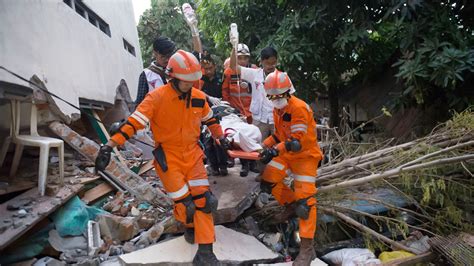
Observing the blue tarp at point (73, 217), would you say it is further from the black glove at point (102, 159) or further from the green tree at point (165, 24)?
the green tree at point (165, 24)

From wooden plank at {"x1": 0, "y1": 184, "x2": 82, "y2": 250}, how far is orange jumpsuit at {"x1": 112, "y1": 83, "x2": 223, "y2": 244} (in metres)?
1.06

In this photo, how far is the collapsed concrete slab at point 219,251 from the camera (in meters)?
2.94

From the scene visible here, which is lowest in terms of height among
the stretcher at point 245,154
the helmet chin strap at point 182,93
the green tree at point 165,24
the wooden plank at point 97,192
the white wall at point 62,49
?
the wooden plank at point 97,192

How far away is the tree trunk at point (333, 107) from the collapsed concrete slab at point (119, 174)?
16.4 feet

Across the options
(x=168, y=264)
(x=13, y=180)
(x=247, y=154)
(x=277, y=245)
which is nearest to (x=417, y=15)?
(x=247, y=154)

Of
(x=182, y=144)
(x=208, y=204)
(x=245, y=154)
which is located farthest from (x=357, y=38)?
(x=208, y=204)

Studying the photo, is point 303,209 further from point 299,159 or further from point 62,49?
point 62,49

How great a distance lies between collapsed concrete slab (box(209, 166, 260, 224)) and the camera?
3.47 m

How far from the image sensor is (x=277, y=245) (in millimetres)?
3553

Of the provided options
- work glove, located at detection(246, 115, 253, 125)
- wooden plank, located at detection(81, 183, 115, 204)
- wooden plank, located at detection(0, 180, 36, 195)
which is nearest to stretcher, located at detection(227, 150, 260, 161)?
work glove, located at detection(246, 115, 253, 125)

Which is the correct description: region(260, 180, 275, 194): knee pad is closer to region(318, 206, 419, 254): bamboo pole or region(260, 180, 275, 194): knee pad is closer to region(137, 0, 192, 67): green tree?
region(318, 206, 419, 254): bamboo pole

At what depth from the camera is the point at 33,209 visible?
305 cm

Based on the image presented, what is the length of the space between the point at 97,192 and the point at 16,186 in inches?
31.2

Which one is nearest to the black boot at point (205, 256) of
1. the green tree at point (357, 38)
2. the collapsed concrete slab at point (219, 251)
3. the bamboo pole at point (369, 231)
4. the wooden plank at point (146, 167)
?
the collapsed concrete slab at point (219, 251)
